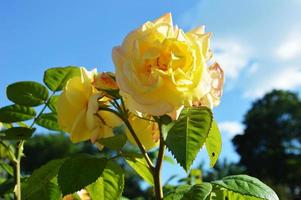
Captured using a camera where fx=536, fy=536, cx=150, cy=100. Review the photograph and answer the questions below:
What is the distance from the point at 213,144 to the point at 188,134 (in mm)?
179

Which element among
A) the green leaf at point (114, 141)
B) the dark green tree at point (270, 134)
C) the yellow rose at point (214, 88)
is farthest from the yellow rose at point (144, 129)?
the dark green tree at point (270, 134)

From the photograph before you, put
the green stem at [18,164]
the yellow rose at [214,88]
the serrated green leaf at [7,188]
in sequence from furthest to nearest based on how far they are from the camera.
→ the serrated green leaf at [7,188] < the green stem at [18,164] < the yellow rose at [214,88]

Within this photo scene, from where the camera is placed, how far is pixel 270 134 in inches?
1731

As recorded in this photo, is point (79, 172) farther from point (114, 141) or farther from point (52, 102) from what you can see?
point (52, 102)

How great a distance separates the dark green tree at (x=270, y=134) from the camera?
4212cm

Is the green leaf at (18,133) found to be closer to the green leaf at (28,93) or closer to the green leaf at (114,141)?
the green leaf at (28,93)

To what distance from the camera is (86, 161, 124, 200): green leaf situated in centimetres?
131

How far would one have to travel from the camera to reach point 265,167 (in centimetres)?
4162

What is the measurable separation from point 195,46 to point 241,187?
0.98ft

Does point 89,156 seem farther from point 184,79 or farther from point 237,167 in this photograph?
Result: point 237,167

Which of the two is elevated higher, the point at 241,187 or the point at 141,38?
the point at 141,38

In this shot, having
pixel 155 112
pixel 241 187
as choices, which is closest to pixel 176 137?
pixel 155 112

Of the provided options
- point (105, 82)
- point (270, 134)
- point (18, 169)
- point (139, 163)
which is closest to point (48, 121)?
point (18, 169)

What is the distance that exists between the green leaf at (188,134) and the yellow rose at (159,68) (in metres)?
0.05
